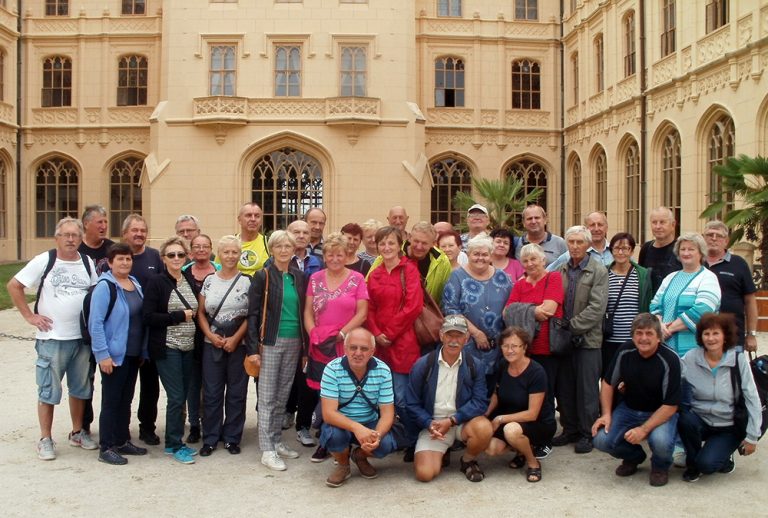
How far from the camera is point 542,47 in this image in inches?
1069

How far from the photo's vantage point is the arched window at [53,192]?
27.4 m

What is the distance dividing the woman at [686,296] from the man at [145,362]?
14.6 feet

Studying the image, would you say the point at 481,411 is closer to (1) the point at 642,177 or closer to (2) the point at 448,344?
(2) the point at 448,344

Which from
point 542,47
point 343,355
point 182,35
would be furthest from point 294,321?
point 542,47

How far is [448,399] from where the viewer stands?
19.0ft

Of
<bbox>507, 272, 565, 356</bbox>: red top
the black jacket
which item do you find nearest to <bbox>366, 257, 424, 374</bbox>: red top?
the black jacket

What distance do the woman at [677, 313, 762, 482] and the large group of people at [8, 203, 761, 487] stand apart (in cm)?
1

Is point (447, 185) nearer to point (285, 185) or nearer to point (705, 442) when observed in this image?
point (285, 185)

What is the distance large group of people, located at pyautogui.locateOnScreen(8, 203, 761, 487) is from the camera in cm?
562

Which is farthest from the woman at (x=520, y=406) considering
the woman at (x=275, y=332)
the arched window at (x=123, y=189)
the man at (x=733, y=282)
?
the arched window at (x=123, y=189)

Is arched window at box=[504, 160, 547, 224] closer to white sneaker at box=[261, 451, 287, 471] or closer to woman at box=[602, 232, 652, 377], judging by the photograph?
woman at box=[602, 232, 652, 377]

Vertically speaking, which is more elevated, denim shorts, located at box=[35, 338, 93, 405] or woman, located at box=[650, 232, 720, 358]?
woman, located at box=[650, 232, 720, 358]

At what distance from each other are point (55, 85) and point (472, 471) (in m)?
26.5

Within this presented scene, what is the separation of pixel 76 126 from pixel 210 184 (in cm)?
705
